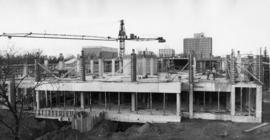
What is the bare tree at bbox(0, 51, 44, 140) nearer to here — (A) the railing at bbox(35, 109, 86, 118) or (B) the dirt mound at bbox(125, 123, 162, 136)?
(A) the railing at bbox(35, 109, 86, 118)

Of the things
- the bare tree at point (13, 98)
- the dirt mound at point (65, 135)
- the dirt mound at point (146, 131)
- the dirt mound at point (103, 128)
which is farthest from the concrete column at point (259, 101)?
the bare tree at point (13, 98)

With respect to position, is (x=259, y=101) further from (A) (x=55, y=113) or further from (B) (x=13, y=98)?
(B) (x=13, y=98)

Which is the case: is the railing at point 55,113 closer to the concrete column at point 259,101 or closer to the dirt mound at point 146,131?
the dirt mound at point 146,131

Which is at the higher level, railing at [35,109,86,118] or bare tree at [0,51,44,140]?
bare tree at [0,51,44,140]

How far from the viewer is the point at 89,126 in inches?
704

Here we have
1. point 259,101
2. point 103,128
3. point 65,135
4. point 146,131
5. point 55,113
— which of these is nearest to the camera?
point 65,135

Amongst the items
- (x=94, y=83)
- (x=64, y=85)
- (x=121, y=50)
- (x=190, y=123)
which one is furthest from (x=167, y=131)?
(x=121, y=50)

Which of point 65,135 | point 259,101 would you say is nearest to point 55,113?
point 65,135

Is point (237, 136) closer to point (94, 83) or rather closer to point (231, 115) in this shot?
point (231, 115)

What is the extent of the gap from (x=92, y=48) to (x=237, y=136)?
232 feet

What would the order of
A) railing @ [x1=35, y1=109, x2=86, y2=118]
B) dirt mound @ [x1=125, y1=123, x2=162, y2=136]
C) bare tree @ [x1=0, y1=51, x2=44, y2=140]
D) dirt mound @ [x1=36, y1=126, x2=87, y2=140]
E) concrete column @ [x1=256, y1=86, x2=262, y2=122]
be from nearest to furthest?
1. bare tree @ [x1=0, y1=51, x2=44, y2=140]
2. dirt mound @ [x1=36, y1=126, x2=87, y2=140]
3. dirt mound @ [x1=125, y1=123, x2=162, y2=136]
4. concrete column @ [x1=256, y1=86, x2=262, y2=122]
5. railing @ [x1=35, y1=109, x2=86, y2=118]

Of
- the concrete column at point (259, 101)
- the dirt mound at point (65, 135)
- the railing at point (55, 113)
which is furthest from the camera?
the railing at point (55, 113)

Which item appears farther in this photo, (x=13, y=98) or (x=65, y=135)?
(x=13, y=98)

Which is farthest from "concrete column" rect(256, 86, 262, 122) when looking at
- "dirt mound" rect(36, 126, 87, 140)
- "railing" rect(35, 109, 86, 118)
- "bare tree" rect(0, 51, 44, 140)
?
"bare tree" rect(0, 51, 44, 140)
